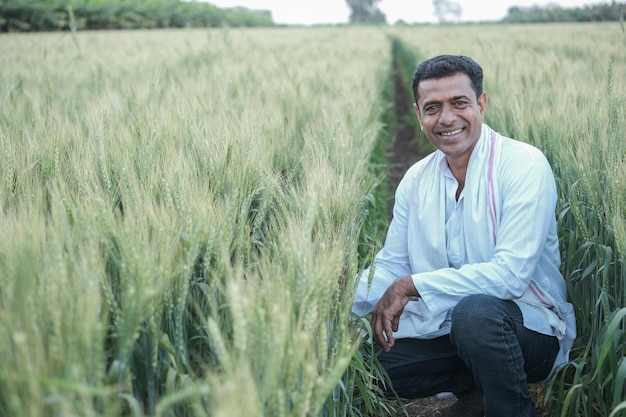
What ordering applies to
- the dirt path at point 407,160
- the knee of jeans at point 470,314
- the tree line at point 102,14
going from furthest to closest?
1. the tree line at point 102,14
2. the dirt path at point 407,160
3. the knee of jeans at point 470,314

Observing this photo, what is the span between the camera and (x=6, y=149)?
221cm

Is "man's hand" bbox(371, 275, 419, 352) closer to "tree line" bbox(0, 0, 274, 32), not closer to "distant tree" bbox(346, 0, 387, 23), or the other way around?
"tree line" bbox(0, 0, 274, 32)

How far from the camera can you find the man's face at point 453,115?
2314mm

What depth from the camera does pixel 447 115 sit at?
2.32 meters

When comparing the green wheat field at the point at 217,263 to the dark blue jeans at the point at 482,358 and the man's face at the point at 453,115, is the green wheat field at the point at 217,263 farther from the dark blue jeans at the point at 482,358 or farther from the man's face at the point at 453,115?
the man's face at the point at 453,115

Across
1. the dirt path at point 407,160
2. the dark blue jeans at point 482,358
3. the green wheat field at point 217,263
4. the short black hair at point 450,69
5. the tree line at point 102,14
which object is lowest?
the dirt path at point 407,160

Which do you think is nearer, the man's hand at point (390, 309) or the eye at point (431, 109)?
the man's hand at point (390, 309)

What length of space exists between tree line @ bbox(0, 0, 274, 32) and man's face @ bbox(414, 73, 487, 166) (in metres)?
10.5

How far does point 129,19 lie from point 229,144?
28.8 m

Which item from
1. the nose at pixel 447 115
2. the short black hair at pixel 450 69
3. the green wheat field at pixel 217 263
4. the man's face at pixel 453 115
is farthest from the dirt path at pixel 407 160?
the short black hair at pixel 450 69

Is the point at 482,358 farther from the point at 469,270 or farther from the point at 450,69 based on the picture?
the point at 450,69

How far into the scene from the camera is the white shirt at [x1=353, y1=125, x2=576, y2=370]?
2.05 metres

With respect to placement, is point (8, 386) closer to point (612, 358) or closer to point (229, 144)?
point (229, 144)

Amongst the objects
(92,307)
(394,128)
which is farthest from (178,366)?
(394,128)
